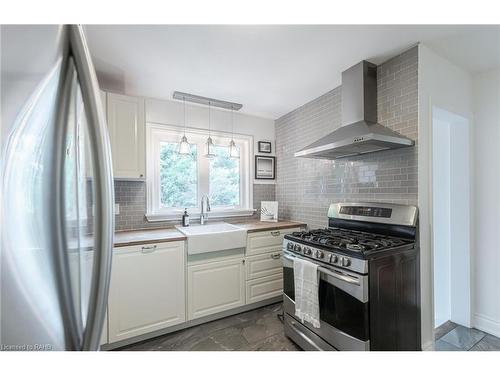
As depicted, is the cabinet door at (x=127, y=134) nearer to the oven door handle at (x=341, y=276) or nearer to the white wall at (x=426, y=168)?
the oven door handle at (x=341, y=276)

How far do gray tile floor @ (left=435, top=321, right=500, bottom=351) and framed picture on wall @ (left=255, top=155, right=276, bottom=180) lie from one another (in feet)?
7.69

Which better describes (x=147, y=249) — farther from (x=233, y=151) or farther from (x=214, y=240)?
(x=233, y=151)

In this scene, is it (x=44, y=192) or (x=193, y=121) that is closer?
(x=44, y=192)

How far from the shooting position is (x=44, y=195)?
388mm

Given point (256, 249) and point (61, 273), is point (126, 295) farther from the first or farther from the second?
point (61, 273)

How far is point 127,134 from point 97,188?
1.88m

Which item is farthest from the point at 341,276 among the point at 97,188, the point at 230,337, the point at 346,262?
the point at 97,188

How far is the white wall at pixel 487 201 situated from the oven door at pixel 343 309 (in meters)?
1.55

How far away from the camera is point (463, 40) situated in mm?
1559

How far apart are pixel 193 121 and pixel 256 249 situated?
1685mm

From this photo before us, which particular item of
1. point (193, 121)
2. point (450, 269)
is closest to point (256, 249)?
point (193, 121)

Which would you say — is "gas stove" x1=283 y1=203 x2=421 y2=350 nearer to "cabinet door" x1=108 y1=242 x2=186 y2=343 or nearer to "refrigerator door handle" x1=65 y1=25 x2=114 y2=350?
"cabinet door" x1=108 y1=242 x2=186 y2=343

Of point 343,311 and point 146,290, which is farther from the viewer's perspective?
point 146,290

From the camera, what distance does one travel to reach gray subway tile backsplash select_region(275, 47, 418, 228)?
1.68 m
